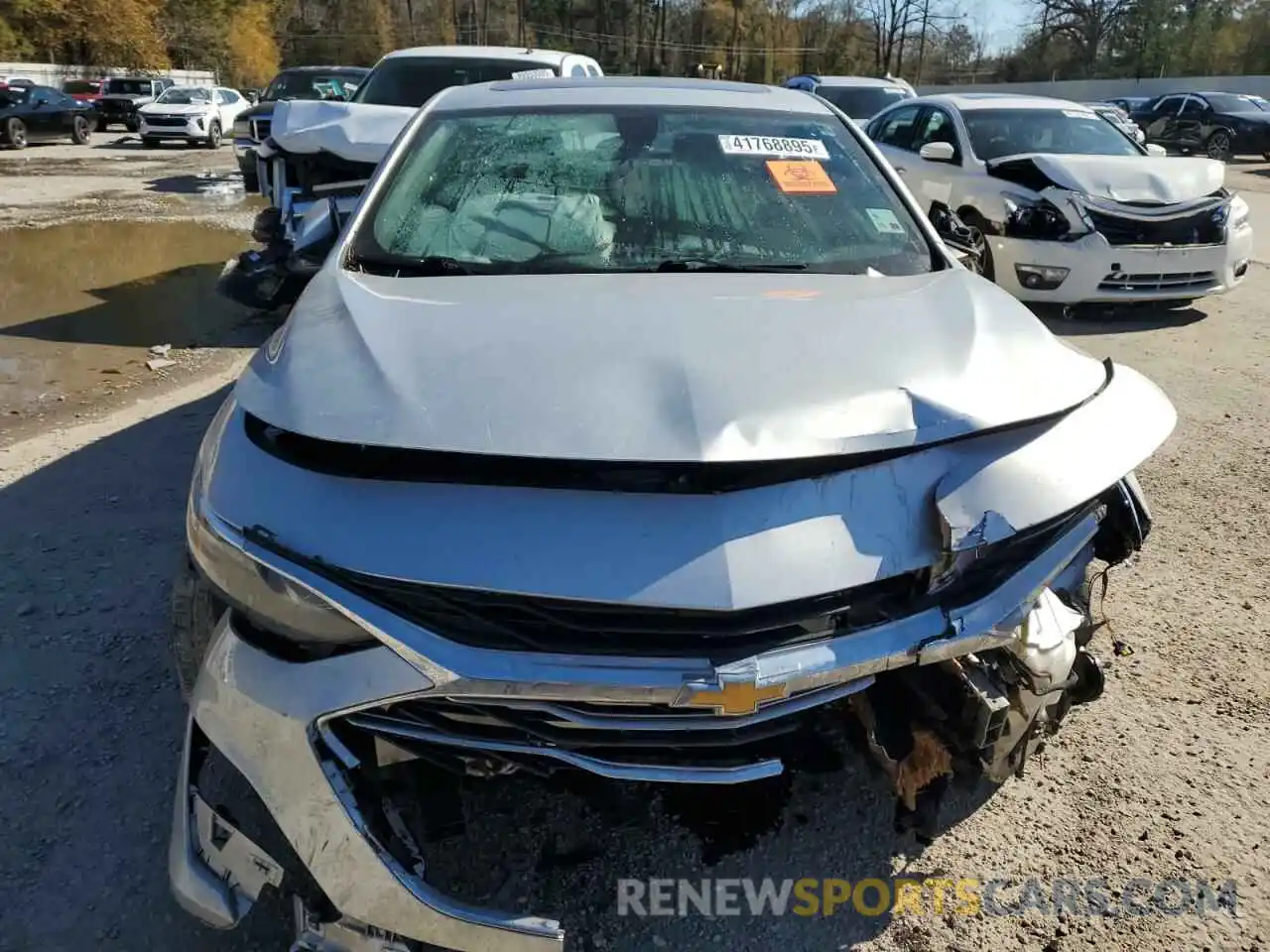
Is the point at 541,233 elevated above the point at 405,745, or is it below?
above

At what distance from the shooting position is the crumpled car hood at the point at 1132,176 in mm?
6785

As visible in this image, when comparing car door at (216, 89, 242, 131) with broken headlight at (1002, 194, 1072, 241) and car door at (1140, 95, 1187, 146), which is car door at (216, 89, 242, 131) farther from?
car door at (1140, 95, 1187, 146)

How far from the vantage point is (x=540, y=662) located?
1535 millimetres

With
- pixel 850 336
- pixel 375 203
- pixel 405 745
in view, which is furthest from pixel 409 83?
pixel 405 745

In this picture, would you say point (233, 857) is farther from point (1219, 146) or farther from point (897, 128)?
point (1219, 146)

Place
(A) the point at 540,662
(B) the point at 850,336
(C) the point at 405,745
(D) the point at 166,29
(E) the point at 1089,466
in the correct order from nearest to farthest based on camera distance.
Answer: (A) the point at 540,662
(C) the point at 405,745
(E) the point at 1089,466
(B) the point at 850,336
(D) the point at 166,29

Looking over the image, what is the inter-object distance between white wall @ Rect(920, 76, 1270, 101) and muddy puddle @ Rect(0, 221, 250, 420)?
1397 inches

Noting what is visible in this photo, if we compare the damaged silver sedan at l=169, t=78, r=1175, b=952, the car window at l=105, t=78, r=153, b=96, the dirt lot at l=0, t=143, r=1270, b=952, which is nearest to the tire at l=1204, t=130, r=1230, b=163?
the dirt lot at l=0, t=143, r=1270, b=952

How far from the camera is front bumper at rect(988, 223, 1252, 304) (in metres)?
6.69

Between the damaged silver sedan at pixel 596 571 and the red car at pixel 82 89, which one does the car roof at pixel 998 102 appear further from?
the red car at pixel 82 89

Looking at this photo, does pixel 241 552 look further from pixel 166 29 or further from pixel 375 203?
pixel 166 29

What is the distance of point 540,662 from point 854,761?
744 mm

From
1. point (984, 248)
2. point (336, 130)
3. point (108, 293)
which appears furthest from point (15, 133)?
point (984, 248)

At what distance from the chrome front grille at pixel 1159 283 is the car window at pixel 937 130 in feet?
6.10
